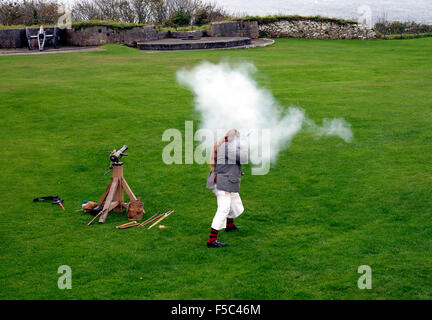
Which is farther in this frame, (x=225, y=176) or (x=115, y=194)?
(x=115, y=194)

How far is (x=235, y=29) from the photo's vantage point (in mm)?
40875

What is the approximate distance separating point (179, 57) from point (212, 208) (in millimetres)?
20627

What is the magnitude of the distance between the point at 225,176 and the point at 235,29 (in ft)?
108

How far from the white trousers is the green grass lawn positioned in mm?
473

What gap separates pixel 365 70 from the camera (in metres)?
25.7

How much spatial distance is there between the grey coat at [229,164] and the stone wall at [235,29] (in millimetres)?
31860

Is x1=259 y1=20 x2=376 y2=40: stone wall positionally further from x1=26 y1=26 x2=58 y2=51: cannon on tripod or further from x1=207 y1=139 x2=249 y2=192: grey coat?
x1=207 y1=139 x2=249 y2=192: grey coat

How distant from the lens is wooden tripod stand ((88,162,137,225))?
11.3 meters

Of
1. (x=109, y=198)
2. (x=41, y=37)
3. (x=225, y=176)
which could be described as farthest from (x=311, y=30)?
(x=225, y=176)

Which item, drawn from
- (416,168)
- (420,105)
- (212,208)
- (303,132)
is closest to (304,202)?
(212,208)

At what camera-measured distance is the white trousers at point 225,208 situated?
9703mm

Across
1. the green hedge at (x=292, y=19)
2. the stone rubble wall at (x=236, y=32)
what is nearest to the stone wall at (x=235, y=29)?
the stone rubble wall at (x=236, y=32)

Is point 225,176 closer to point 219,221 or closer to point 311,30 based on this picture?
point 219,221
